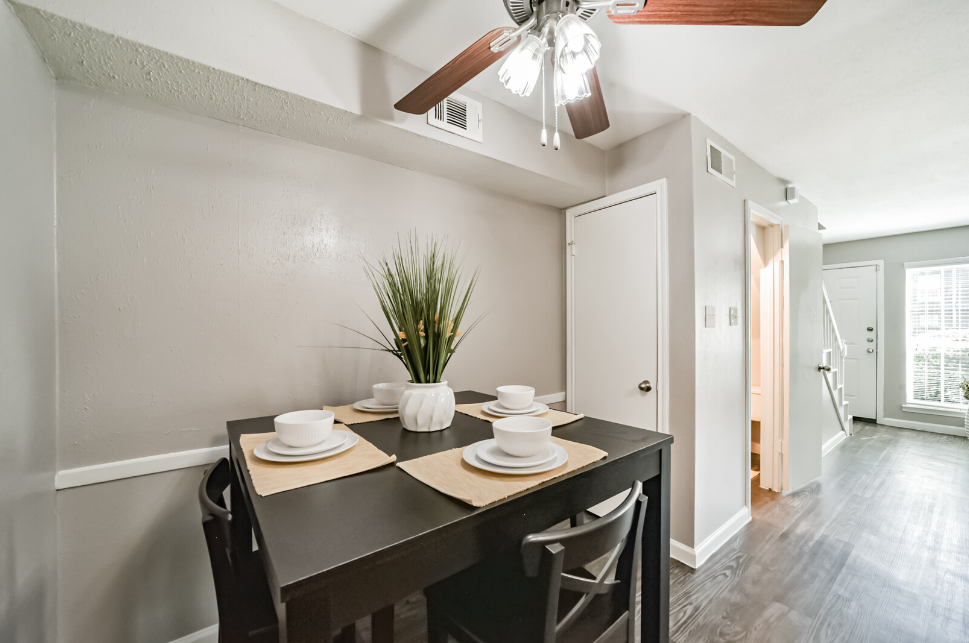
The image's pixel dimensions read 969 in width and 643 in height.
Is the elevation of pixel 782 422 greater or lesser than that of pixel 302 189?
lesser

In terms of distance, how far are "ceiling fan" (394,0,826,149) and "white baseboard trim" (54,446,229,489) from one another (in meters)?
1.58

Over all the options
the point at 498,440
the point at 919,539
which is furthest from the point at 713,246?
the point at 919,539

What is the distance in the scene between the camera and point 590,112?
146 centimetres

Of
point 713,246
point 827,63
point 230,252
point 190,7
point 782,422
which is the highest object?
point 827,63

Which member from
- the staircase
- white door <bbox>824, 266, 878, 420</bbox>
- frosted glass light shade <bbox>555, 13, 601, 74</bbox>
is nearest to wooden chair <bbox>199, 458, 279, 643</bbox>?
frosted glass light shade <bbox>555, 13, 601, 74</bbox>

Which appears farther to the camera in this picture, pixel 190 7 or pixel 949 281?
pixel 949 281

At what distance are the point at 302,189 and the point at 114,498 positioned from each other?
4.43ft

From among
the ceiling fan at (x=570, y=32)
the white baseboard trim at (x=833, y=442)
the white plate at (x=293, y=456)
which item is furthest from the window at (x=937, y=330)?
the white plate at (x=293, y=456)

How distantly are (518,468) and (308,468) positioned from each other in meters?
0.51

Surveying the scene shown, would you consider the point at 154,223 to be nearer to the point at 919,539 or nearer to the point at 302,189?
the point at 302,189

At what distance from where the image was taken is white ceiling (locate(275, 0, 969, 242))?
142 centimetres

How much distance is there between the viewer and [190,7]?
1.19 meters

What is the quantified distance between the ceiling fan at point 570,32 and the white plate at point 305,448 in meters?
1.06

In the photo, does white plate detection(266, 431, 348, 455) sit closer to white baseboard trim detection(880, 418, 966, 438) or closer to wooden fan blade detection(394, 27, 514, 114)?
wooden fan blade detection(394, 27, 514, 114)
